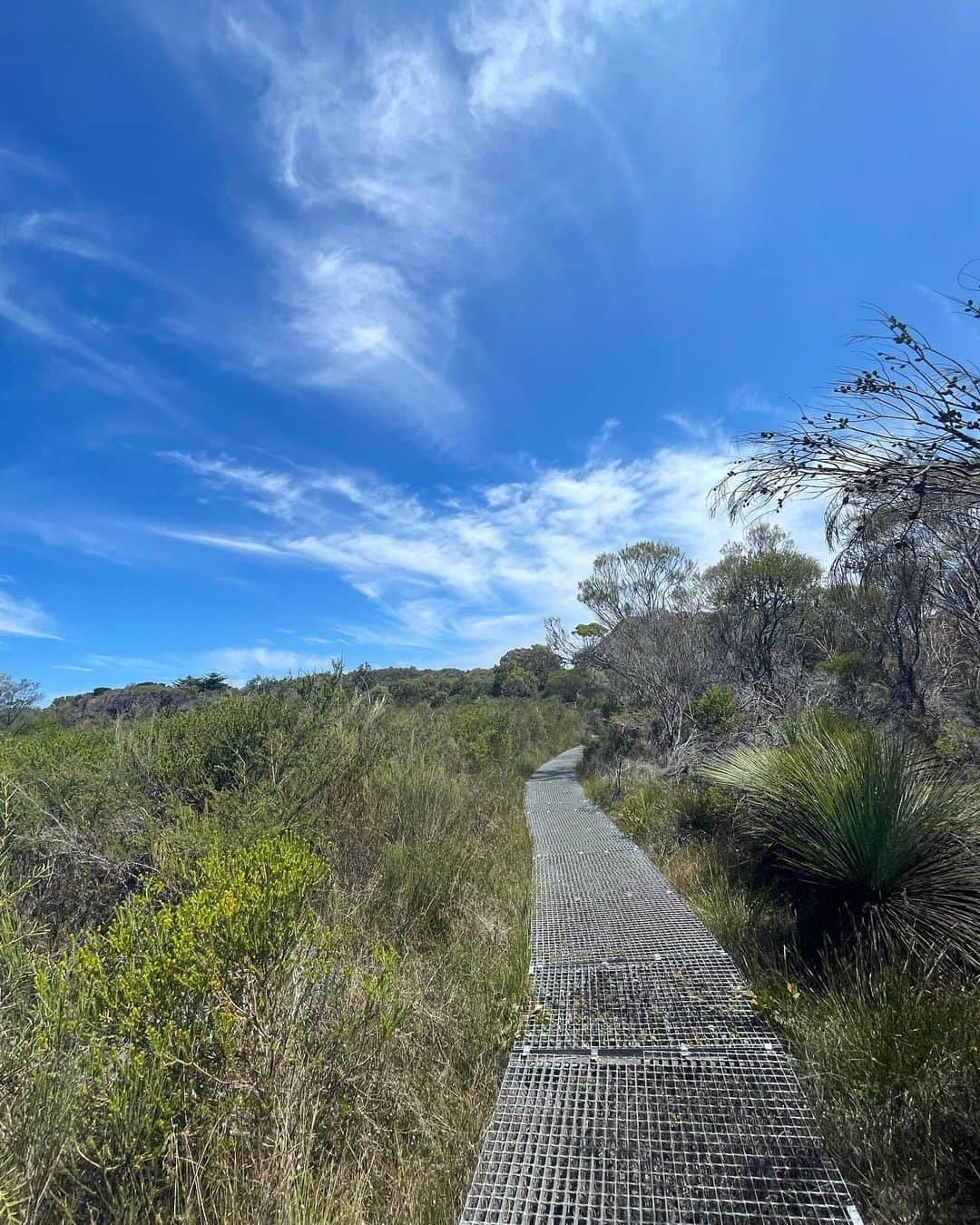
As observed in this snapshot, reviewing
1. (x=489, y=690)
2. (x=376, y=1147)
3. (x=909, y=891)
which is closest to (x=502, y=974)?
(x=376, y=1147)

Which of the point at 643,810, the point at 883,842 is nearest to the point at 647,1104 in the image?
the point at 883,842

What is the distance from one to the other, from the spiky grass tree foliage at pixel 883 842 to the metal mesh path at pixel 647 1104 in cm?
86

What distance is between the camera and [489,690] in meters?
35.8

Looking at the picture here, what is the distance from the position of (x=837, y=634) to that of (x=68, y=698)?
3366 cm

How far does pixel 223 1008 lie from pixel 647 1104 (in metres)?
1.70

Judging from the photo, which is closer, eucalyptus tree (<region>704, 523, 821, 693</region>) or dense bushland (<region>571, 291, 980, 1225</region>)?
dense bushland (<region>571, 291, 980, 1225</region>)

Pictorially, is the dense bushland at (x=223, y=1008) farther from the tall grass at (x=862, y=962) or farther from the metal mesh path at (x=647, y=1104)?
the tall grass at (x=862, y=962)

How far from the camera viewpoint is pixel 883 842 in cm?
334

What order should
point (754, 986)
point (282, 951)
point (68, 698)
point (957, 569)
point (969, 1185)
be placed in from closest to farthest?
point (969, 1185)
point (282, 951)
point (754, 986)
point (957, 569)
point (68, 698)

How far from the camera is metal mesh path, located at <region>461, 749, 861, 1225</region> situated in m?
1.76

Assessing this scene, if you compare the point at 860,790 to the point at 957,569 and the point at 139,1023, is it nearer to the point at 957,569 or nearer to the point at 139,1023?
the point at 139,1023

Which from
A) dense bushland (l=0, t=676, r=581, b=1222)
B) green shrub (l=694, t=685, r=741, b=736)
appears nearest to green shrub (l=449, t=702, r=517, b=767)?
green shrub (l=694, t=685, r=741, b=736)

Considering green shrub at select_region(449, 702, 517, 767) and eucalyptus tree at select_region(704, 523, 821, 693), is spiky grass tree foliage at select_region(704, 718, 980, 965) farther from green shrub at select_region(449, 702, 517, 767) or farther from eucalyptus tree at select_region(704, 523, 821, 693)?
eucalyptus tree at select_region(704, 523, 821, 693)

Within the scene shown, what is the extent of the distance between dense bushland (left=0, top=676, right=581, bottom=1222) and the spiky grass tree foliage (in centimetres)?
208
